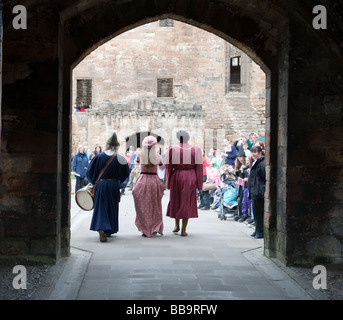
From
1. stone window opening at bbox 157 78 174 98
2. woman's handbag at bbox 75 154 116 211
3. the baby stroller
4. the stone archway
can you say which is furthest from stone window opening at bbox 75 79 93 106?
the stone archway

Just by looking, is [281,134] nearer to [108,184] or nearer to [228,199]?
[108,184]

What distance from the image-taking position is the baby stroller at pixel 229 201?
11836 millimetres

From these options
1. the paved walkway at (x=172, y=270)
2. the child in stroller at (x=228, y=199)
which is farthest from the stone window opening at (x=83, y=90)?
the paved walkway at (x=172, y=270)

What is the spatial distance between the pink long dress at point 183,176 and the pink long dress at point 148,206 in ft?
0.78

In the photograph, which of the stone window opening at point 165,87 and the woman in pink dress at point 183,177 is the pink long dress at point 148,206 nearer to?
the woman in pink dress at point 183,177

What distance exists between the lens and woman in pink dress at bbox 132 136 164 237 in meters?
9.28

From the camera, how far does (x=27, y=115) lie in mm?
6660

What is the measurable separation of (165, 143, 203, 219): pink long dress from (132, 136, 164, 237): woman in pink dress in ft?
0.70

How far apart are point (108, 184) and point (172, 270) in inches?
113

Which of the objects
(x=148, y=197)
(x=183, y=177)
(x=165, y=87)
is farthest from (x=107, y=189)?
(x=165, y=87)

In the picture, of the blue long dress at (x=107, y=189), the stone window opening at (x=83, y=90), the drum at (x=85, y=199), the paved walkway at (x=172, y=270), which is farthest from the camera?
the stone window opening at (x=83, y=90)

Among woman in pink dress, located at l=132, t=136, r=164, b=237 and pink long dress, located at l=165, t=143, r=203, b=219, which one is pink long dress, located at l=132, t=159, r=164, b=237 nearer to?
woman in pink dress, located at l=132, t=136, r=164, b=237

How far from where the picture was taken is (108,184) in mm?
8914

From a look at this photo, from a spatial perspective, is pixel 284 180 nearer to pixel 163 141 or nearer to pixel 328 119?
pixel 328 119
